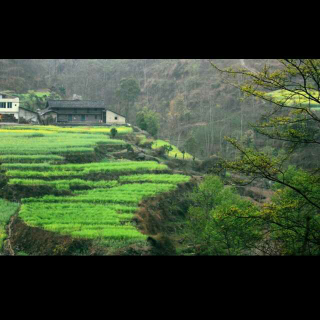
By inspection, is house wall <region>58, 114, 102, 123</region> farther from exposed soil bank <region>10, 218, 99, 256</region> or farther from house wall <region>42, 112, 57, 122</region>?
exposed soil bank <region>10, 218, 99, 256</region>

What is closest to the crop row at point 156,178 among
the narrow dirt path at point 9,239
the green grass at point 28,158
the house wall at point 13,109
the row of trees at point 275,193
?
the row of trees at point 275,193

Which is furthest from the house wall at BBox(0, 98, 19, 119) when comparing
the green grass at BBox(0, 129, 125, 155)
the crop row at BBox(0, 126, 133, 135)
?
the green grass at BBox(0, 129, 125, 155)

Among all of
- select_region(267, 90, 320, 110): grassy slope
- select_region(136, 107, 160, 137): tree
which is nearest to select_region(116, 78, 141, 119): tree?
select_region(136, 107, 160, 137): tree

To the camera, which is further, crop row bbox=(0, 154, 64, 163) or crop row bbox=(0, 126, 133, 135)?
crop row bbox=(0, 126, 133, 135)

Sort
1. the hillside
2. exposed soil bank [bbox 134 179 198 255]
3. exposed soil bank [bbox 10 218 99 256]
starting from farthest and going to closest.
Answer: the hillside, exposed soil bank [bbox 134 179 198 255], exposed soil bank [bbox 10 218 99 256]

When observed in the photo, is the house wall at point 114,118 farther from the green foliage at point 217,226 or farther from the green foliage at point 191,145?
the green foliage at point 217,226

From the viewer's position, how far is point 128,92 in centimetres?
1557

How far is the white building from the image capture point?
14195 mm

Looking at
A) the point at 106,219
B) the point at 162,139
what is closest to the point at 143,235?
the point at 106,219

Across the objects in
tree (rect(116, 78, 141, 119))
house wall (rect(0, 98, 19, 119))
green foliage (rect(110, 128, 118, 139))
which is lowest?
green foliage (rect(110, 128, 118, 139))

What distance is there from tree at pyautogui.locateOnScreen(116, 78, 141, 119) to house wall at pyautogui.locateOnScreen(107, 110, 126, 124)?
1.26ft

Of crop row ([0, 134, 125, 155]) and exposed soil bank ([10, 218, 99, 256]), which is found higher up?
crop row ([0, 134, 125, 155])

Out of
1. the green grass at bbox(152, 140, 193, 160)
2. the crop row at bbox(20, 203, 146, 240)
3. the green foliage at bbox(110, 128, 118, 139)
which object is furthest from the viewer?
the green foliage at bbox(110, 128, 118, 139)
